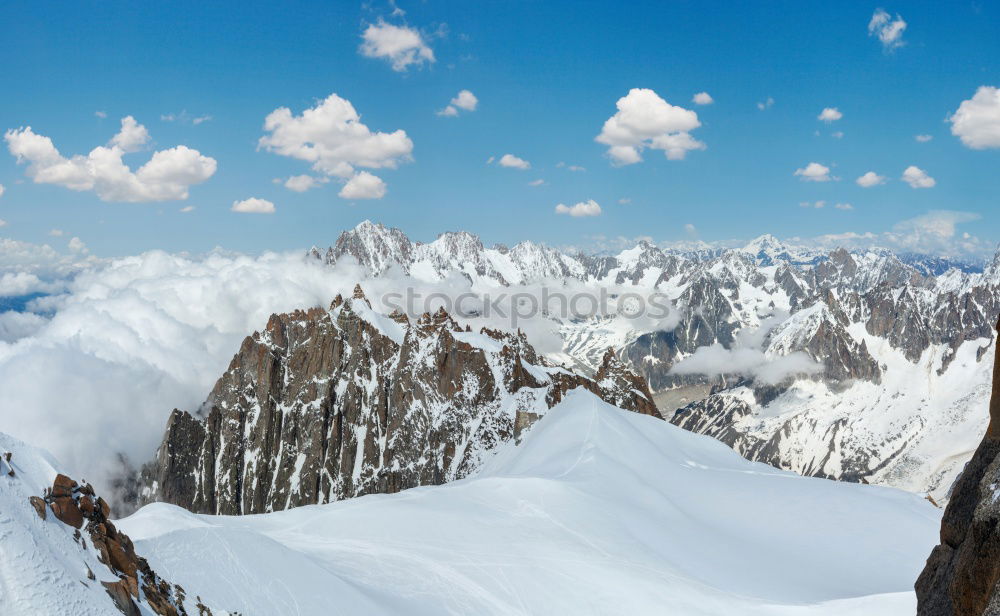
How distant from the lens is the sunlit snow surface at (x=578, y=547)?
30328 mm

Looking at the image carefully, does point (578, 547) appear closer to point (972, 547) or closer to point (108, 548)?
point (108, 548)

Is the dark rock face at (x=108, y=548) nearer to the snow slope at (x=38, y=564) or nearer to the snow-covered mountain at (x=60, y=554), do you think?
the snow-covered mountain at (x=60, y=554)

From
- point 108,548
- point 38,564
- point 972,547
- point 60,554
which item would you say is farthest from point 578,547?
point 38,564

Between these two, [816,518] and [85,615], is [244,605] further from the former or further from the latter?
[816,518]

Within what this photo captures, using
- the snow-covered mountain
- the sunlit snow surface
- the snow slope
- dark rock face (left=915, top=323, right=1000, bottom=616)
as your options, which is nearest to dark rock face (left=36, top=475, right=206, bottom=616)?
the snow-covered mountain

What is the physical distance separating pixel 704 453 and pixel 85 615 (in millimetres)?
79720

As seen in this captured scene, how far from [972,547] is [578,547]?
32006 millimetres

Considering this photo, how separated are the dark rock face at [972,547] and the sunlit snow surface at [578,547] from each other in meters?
21.2

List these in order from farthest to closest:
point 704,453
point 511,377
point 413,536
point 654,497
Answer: point 511,377 < point 704,453 < point 654,497 < point 413,536

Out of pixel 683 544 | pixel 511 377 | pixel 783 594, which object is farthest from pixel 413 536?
pixel 511 377

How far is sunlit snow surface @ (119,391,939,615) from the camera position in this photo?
3033cm

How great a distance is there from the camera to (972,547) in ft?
42.6

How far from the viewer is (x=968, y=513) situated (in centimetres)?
1520

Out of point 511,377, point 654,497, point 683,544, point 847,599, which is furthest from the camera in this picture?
point 511,377
